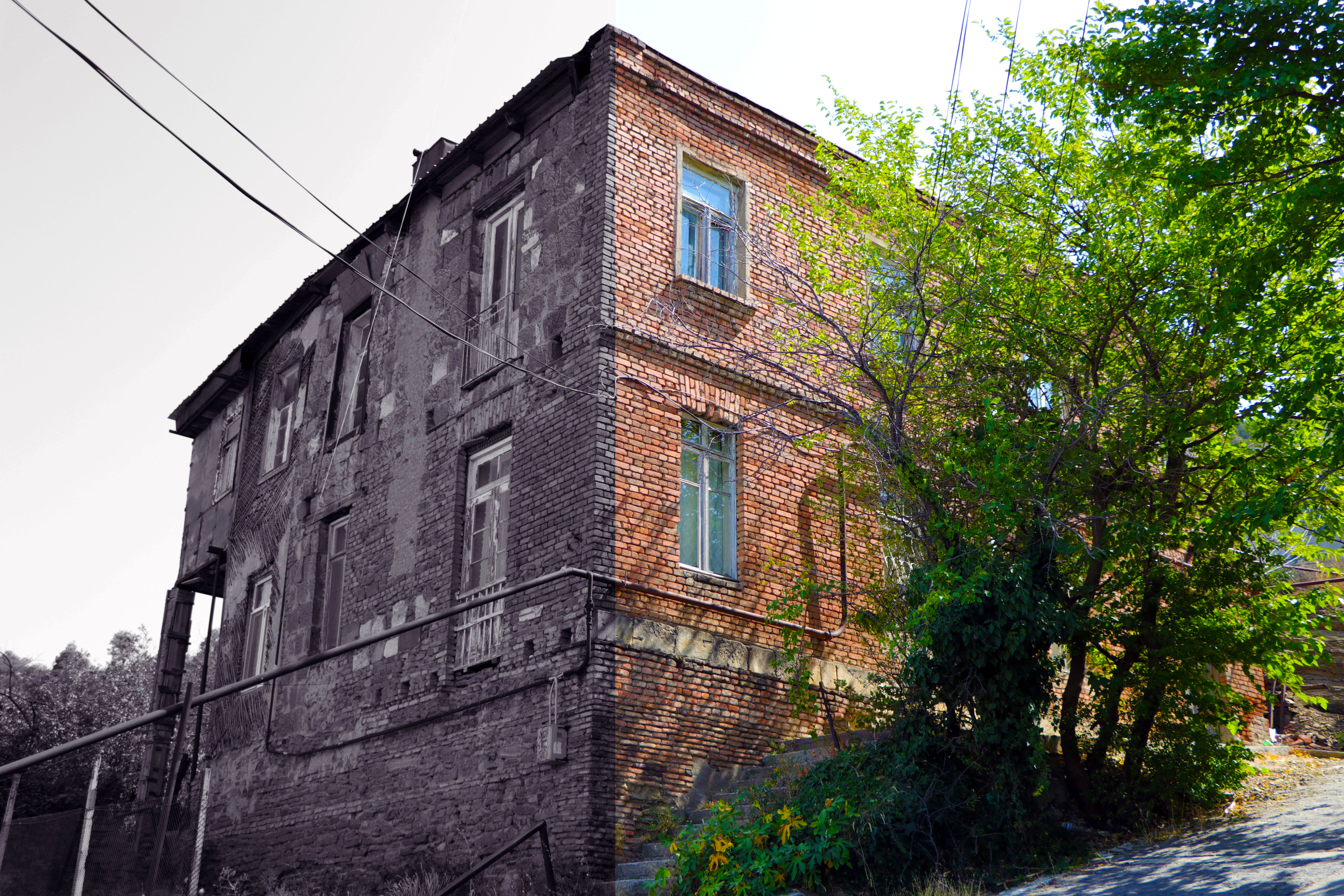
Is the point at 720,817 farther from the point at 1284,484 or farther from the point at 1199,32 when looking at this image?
the point at 1199,32

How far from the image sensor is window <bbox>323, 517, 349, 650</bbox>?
53.7ft

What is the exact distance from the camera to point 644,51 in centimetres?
1376

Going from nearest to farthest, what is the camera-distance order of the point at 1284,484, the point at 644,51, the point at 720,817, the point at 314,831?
the point at 720,817 → the point at 1284,484 → the point at 644,51 → the point at 314,831

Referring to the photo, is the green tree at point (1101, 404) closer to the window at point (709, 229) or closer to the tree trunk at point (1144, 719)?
the tree trunk at point (1144, 719)

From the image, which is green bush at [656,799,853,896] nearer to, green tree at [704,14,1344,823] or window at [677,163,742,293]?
green tree at [704,14,1344,823]

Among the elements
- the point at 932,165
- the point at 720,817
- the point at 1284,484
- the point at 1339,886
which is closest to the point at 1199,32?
the point at 932,165

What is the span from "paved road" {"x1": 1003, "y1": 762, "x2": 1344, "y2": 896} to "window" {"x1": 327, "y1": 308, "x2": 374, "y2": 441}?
1168 cm

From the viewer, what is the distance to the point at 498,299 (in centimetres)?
1489

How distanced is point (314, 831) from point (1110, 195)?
12159 mm

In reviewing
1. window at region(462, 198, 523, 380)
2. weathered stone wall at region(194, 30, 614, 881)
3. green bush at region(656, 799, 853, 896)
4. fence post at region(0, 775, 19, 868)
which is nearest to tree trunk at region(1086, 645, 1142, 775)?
green bush at region(656, 799, 853, 896)

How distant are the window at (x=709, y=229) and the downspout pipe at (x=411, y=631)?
3978 mm

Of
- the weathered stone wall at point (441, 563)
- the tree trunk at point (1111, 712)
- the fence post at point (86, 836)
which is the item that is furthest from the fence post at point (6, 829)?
the tree trunk at point (1111, 712)

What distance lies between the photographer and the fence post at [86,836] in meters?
11.9

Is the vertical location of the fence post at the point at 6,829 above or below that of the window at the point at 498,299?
below
